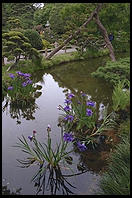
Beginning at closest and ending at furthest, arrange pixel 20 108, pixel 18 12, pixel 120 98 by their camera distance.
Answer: pixel 120 98, pixel 20 108, pixel 18 12

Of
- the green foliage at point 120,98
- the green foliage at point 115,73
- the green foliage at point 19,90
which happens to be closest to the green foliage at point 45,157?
the green foliage at point 120,98

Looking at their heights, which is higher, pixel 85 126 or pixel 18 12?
pixel 18 12

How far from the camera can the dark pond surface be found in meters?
2.89

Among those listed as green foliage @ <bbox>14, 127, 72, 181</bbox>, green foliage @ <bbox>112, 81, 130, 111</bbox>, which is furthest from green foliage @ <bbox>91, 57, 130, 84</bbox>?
green foliage @ <bbox>14, 127, 72, 181</bbox>

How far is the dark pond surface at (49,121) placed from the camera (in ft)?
9.48

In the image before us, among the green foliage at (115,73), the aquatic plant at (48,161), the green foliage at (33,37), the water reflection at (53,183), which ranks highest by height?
the green foliage at (33,37)

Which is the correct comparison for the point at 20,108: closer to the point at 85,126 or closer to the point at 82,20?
the point at 85,126

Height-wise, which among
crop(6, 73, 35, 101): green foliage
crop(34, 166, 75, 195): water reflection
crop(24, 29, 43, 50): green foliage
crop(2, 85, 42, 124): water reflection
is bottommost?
crop(34, 166, 75, 195): water reflection

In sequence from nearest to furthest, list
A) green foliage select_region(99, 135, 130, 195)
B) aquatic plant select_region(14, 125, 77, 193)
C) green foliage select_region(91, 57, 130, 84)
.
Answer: green foliage select_region(99, 135, 130, 195), aquatic plant select_region(14, 125, 77, 193), green foliage select_region(91, 57, 130, 84)

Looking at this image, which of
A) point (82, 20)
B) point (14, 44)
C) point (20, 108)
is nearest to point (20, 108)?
point (20, 108)

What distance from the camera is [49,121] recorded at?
4535 mm

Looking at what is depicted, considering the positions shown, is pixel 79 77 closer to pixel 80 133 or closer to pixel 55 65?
pixel 55 65

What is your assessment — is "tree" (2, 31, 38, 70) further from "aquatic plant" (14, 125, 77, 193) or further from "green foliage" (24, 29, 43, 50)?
"aquatic plant" (14, 125, 77, 193)

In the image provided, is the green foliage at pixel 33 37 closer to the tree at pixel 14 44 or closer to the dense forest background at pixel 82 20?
the dense forest background at pixel 82 20
